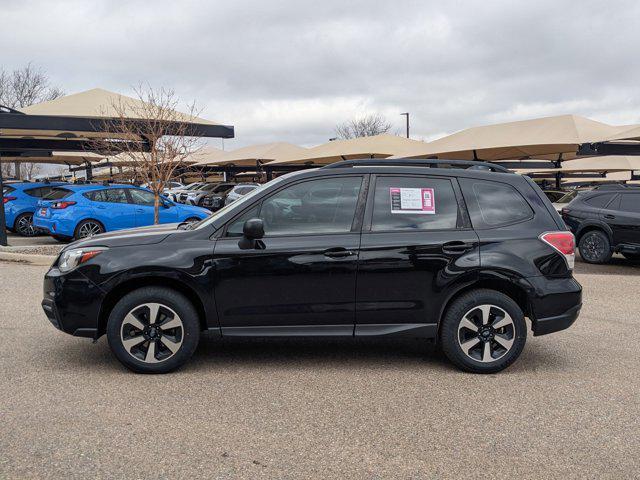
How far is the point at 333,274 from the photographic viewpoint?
4590mm

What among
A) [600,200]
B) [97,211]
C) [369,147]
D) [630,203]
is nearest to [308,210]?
[630,203]

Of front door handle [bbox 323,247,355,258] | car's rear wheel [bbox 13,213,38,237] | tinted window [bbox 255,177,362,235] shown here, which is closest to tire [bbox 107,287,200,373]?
tinted window [bbox 255,177,362,235]

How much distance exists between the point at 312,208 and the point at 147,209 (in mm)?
10011

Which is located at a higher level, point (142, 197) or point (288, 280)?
point (142, 197)

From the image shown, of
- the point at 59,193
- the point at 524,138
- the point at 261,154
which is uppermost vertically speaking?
the point at 261,154

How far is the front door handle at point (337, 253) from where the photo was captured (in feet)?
15.0

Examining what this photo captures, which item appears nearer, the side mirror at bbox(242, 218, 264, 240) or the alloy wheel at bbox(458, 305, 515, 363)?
the side mirror at bbox(242, 218, 264, 240)

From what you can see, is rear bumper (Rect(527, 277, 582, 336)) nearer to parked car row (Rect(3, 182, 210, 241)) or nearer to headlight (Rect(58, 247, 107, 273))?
headlight (Rect(58, 247, 107, 273))

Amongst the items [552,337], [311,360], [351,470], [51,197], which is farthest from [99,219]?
[351,470]

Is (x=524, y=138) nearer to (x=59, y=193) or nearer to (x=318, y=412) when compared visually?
(x=59, y=193)

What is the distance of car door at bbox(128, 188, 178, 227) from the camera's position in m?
13.8

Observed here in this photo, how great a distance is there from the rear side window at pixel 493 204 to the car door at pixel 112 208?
1022cm

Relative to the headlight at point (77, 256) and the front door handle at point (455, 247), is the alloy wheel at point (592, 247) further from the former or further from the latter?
the headlight at point (77, 256)

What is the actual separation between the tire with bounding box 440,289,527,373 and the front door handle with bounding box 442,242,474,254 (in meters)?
0.36
